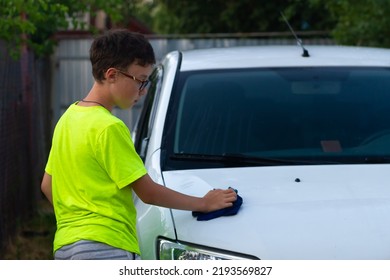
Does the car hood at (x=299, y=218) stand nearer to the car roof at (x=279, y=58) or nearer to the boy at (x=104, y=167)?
the boy at (x=104, y=167)

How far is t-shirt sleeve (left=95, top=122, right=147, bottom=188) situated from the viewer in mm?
2945

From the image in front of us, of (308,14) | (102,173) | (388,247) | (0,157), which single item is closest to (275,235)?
(388,247)

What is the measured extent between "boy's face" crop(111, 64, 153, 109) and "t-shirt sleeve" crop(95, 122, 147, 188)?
130 mm

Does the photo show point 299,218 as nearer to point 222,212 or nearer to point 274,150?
point 222,212

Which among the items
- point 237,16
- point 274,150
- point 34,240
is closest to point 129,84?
point 274,150

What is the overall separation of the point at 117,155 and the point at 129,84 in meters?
0.28

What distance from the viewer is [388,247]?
9.94 ft

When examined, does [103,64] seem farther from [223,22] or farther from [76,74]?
[223,22]

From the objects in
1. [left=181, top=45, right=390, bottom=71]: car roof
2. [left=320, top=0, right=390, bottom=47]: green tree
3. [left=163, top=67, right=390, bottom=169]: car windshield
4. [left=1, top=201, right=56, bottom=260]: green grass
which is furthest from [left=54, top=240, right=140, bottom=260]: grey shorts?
[left=320, top=0, right=390, bottom=47]: green tree

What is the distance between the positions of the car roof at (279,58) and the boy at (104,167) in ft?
5.20

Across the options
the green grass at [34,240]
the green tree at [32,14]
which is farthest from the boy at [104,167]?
the green grass at [34,240]

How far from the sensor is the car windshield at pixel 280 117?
4059 millimetres

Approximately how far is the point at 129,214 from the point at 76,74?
981cm

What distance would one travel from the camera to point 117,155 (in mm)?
2953
